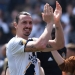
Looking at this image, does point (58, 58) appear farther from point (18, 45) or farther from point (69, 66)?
point (18, 45)

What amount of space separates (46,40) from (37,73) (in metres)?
0.79

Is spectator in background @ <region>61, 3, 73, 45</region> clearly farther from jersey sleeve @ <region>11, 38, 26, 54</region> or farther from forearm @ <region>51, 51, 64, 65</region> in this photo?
jersey sleeve @ <region>11, 38, 26, 54</region>

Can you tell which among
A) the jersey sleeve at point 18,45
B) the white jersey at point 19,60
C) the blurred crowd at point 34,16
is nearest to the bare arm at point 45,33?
the jersey sleeve at point 18,45

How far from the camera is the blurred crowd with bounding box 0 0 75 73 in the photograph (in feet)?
49.2

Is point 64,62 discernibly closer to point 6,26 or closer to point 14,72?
point 14,72

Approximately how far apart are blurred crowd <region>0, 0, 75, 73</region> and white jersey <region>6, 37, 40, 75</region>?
6741 mm

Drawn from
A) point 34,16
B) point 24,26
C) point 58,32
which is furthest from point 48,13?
point 34,16

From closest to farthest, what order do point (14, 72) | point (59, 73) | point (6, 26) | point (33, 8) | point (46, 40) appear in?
1. point (46, 40)
2. point (14, 72)
3. point (59, 73)
4. point (6, 26)
5. point (33, 8)

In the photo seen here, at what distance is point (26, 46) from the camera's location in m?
6.90

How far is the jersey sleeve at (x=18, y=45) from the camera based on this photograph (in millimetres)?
6937

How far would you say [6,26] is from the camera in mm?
15688

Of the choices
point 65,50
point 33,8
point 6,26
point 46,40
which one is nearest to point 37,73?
point 46,40

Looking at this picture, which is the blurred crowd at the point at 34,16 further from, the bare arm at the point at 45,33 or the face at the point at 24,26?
the bare arm at the point at 45,33

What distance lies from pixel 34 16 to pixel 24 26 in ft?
29.1
